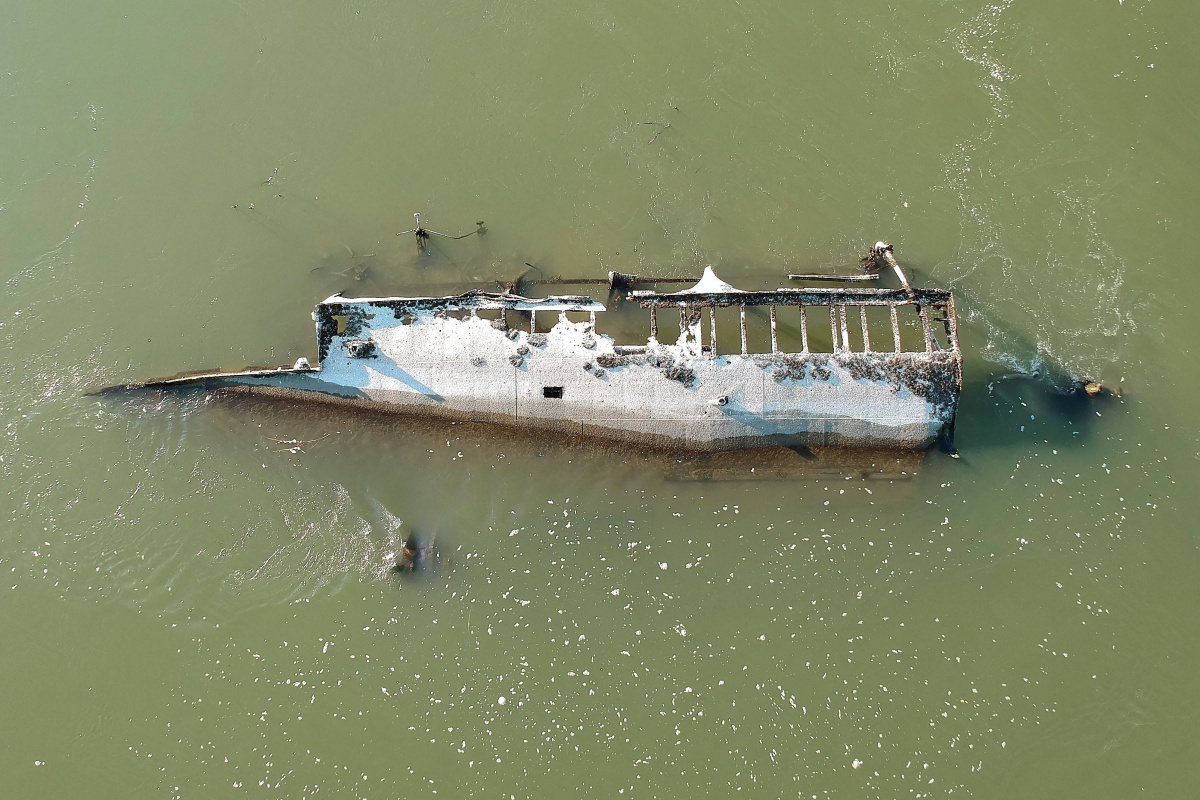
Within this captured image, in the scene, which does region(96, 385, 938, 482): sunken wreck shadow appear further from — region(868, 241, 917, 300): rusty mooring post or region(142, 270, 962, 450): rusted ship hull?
region(868, 241, 917, 300): rusty mooring post

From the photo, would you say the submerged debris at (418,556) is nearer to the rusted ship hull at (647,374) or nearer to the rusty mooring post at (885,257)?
the rusted ship hull at (647,374)

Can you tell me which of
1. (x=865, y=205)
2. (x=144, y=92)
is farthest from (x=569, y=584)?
(x=144, y=92)

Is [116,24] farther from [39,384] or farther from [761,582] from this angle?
[761,582]

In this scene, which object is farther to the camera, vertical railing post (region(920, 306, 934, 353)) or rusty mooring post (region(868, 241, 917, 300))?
rusty mooring post (region(868, 241, 917, 300))

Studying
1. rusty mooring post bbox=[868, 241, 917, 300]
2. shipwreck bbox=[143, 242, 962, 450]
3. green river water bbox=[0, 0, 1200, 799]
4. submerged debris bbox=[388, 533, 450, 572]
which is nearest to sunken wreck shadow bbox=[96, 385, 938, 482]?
green river water bbox=[0, 0, 1200, 799]

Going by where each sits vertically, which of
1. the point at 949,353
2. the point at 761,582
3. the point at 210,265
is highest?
the point at 210,265

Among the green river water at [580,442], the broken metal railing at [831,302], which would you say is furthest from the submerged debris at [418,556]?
the broken metal railing at [831,302]

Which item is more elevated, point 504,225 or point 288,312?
point 504,225
